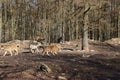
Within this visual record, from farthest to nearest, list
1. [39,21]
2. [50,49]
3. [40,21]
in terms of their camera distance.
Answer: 1. [39,21]
2. [40,21]
3. [50,49]

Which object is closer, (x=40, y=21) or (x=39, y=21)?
(x=40, y=21)

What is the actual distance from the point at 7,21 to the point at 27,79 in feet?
153

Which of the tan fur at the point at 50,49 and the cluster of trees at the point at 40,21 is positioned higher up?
the cluster of trees at the point at 40,21

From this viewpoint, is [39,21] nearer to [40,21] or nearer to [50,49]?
[40,21]

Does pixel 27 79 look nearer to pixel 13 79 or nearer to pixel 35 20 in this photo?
pixel 13 79

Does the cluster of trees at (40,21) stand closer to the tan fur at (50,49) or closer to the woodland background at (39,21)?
the woodland background at (39,21)

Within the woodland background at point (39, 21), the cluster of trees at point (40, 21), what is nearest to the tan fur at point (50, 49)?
the cluster of trees at point (40, 21)

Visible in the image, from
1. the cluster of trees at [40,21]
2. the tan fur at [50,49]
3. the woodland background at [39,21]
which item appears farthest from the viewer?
the woodland background at [39,21]

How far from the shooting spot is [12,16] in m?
59.1

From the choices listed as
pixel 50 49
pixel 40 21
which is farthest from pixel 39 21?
pixel 50 49

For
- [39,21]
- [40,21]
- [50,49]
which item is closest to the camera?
[50,49]

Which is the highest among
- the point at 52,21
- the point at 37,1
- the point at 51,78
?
the point at 37,1

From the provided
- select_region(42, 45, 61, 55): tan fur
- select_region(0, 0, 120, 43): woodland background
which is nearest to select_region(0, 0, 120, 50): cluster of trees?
select_region(0, 0, 120, 43): woodland background

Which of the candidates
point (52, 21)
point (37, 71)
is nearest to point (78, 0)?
point (37, 71)
